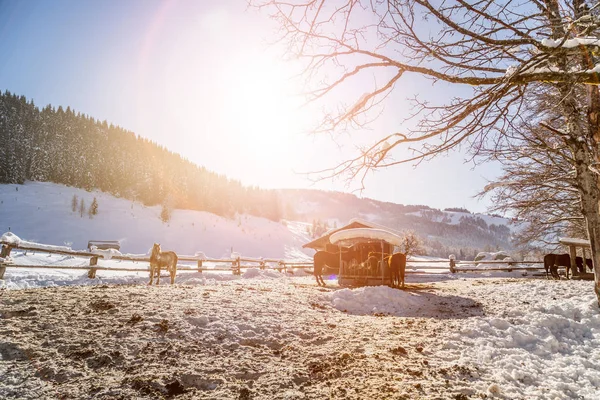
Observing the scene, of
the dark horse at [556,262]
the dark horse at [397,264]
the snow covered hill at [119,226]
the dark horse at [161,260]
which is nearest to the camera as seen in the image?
the dark horse at [161,260]

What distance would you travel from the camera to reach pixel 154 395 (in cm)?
247

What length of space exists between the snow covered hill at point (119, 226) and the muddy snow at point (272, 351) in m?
45.8

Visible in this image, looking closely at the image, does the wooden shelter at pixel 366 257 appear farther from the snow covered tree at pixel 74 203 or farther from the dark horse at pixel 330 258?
the snow covered tree at pixel 74 203

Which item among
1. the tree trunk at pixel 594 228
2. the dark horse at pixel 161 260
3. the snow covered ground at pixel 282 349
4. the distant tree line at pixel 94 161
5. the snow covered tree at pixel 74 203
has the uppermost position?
the distant tree line at pixel 94 161

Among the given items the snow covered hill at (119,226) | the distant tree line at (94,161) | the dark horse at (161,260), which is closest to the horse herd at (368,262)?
the dark horse at (161,260)

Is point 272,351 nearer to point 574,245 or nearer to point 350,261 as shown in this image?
point 350,261

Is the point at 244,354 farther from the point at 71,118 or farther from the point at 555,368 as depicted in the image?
the point at 71,118

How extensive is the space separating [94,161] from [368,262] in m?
70.1

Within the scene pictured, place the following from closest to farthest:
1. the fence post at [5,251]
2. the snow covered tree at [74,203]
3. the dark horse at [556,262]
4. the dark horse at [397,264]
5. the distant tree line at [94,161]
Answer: the fence post at [5,251], the dark horse at [397,264], the dark horse at [556,262], the snow covered tree at [74,203], the distant tree line at [94,161]

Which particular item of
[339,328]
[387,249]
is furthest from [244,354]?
[387,249]

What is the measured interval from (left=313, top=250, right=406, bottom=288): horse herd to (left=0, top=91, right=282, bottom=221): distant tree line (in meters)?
63.7

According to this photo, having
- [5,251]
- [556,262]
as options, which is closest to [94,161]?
[5,251]

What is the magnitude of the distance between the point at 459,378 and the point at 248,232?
73.1 metres

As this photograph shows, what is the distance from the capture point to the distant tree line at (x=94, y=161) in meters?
56.1
